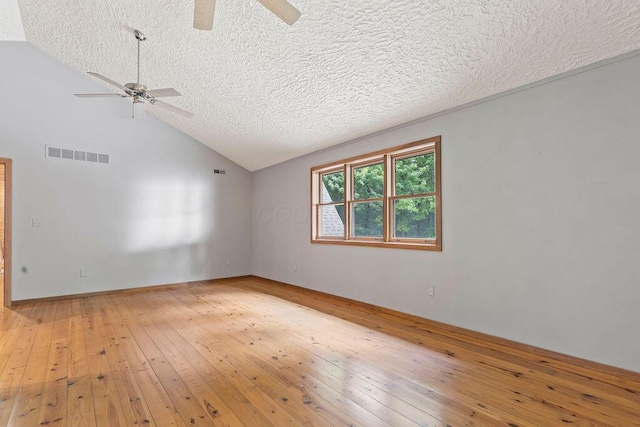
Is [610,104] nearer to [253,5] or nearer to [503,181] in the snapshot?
[503,181]

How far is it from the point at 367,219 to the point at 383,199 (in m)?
0.50

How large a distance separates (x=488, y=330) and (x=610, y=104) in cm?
228

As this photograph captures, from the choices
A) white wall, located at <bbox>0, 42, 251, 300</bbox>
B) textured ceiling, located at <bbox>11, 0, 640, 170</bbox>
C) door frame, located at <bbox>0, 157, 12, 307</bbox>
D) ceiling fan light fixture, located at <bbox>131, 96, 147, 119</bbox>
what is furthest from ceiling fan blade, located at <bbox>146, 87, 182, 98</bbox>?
door frame, located at <bbox>0, 157, 12, 307</bbox>

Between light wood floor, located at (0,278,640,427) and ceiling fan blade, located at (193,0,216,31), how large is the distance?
260cm

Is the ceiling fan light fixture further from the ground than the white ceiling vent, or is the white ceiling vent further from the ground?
the ceiling fan light fixture

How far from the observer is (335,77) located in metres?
3.38

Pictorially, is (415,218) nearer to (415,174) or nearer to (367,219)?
(415,174)

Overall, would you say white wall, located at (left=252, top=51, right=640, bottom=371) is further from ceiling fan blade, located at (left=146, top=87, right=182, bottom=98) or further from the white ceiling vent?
the white ceiling vent

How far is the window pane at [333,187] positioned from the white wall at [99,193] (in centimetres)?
258

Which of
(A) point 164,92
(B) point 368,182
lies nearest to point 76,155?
(A) point 164,92

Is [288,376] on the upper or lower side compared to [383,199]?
lower

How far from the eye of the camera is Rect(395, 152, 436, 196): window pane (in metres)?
3.83

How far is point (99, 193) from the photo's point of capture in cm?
534

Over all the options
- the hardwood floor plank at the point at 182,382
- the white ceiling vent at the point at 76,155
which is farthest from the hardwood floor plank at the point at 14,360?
the white ceiling vent at the point at 76,155
